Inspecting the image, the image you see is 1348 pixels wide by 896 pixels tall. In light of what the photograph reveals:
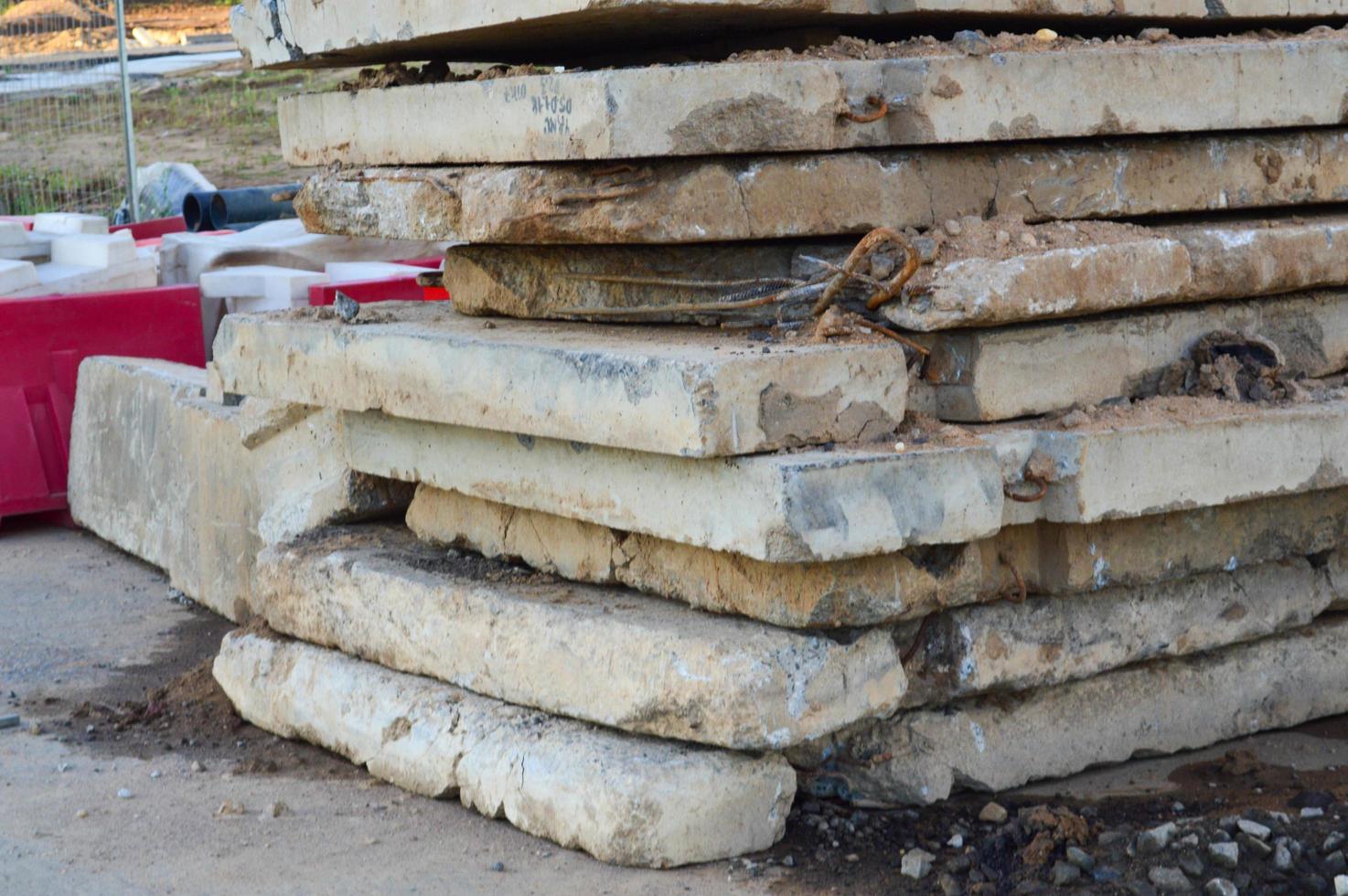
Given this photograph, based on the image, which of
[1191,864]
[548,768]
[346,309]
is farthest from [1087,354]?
[346,309]

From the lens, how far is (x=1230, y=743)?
162 inches

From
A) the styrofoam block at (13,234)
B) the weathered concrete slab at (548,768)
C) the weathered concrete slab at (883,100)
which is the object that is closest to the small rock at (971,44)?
the weathered concrete slab at (883,100)

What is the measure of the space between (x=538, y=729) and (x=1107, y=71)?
201 centimetres

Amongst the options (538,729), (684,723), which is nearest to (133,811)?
(538,729)

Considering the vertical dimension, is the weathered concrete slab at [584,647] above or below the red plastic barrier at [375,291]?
below

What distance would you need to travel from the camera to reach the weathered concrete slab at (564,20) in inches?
144

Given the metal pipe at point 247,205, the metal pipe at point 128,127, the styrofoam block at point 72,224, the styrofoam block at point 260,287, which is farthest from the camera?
the metal pipe at point 128,127

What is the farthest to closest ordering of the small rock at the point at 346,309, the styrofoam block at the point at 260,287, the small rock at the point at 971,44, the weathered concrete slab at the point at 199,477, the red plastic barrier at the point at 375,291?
1. the styrofoam block at the point at 260,287
2. the red plastic barrier at the point at 375,291
3. the weathered concrete slab at the point at 199,477
4. the small rock at the point at 346,309
5. the small rock at the point at 971,44

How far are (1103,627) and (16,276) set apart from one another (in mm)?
5512

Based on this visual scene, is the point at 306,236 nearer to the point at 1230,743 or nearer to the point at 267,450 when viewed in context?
the point at 267,450

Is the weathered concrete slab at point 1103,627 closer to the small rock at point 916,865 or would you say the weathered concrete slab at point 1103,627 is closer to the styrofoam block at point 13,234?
the small rock at point 916,865

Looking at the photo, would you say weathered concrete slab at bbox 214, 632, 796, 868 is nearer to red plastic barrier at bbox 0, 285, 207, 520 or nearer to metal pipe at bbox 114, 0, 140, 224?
red plastic barrier at bbox 0, 285, 207, 520

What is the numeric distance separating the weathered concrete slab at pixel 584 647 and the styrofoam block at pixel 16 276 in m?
3.65

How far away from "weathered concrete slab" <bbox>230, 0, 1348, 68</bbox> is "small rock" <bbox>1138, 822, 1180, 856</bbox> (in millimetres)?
1898
